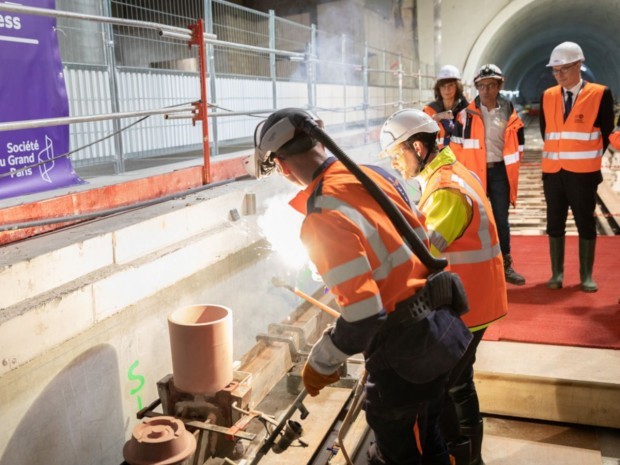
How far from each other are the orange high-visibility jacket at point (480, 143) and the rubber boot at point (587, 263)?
0.82m

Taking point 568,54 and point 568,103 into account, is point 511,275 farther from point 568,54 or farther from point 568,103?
point 568,54

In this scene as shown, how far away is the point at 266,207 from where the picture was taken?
16.8 ft

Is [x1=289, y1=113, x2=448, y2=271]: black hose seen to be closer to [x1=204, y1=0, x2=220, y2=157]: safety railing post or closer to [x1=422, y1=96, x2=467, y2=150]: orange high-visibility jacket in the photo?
[x1=422, y1=96, x2=467, y2=150]: orange high-visibility jacket

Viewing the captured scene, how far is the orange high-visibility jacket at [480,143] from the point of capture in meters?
5.14

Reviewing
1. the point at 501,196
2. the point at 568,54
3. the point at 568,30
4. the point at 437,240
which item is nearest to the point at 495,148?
the point at 501,196

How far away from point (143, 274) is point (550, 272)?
4.00 metres

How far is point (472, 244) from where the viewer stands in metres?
2.59

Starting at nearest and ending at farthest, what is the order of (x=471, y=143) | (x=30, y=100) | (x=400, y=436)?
(x=400, y=436) < (x=30, y=100) < (x=471, y=143)

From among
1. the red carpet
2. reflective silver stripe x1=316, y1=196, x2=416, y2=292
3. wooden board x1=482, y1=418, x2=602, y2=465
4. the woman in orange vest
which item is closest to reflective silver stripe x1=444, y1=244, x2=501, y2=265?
reflective silver stripe x1=316, y1=196, x2=416, y2=292

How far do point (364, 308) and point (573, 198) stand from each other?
3.63m

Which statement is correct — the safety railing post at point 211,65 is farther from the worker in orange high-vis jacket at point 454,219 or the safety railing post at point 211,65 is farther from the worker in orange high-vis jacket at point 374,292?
the worker in orange high-vis jacket at point 374,292

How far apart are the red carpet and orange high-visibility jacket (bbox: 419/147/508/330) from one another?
1.47 metres

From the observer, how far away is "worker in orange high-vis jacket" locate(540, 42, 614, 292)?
15.0 feet

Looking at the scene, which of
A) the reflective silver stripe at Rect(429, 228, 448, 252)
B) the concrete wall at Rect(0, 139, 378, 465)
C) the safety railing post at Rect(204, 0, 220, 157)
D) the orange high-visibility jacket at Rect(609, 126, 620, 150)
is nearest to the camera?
the reflective silver stripe at Rect(429, 228, 448, 252)
